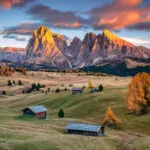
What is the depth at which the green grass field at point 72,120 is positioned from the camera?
47.9m

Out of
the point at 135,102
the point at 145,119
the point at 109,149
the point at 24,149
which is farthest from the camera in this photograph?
the point at 135,102

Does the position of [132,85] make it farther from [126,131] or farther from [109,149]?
[109,149]

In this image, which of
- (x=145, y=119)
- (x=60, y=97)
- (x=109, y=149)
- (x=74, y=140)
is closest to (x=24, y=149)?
(x=74, y=140)

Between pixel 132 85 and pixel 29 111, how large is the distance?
114 feet

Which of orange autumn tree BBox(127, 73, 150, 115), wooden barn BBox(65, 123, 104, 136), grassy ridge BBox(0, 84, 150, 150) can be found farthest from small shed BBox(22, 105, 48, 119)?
orange autumn tree BBox(127, 73, 150, 115)

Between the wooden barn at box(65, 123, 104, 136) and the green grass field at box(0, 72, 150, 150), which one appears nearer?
the green grass field at box(0, 72, 150, 150)

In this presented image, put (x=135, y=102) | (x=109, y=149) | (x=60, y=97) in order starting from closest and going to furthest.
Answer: (x=109, y=149) → (x=135, y=102) → (x=60, y=97)

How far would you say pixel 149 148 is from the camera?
172 feet

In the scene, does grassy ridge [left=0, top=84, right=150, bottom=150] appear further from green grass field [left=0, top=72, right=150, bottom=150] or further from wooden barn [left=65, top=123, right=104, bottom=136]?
wooden barn [left=65, top=123, right=104, bottom=136]

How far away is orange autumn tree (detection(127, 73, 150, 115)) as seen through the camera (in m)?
88.6

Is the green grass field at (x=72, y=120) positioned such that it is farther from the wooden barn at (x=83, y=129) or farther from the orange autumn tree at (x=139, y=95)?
the orange autumn tree at (x=139, y=95)

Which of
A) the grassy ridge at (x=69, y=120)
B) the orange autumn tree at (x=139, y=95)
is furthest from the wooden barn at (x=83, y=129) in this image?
the orange autumn tree at (x=139, y=95)

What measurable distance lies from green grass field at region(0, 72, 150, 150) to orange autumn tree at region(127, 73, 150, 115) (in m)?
3.21

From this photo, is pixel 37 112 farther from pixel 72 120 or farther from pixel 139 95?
pixel 139 95
